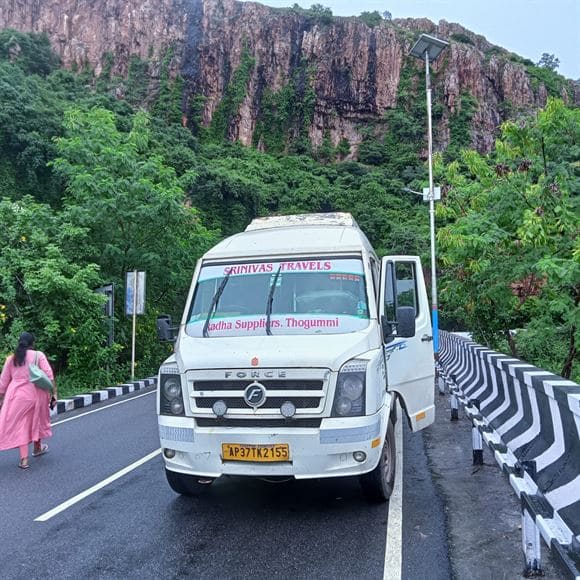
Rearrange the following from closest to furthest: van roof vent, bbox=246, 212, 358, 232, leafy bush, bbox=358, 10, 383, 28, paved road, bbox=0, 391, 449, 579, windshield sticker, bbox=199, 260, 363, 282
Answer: paved road, bbox=0, 391, 449, 579, windshield sticker, bbox=199, 260, 363, 282, van roof vent, bbox=246, 212, 358, 232, leafy bush, bbox=358, 10, 383, 28

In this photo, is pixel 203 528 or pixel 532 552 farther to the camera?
pixel 203 528

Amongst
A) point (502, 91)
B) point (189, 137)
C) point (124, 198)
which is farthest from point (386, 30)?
point (124, 198)

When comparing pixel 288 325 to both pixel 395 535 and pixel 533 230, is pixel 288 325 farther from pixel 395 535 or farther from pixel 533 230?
pixel 533 230

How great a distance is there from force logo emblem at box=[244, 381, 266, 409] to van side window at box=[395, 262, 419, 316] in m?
2.64

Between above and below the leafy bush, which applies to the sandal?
below

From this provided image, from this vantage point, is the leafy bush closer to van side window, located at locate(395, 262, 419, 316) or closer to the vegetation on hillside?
the vegetation on hillside

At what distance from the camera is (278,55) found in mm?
93250

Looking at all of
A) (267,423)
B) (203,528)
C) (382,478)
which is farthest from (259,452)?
(382,478)

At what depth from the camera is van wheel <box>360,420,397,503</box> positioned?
16.6 feet

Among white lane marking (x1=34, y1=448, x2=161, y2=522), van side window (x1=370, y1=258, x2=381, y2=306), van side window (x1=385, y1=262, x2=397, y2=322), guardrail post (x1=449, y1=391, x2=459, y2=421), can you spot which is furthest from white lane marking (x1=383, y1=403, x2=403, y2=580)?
guardrail post (x1=449, y1=391, x2=459, y2=421)

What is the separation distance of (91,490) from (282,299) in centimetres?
275

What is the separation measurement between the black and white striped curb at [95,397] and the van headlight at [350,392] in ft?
27.0

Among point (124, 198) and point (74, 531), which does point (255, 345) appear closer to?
point (74, 531)

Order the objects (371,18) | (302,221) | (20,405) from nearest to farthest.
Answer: (20,405) → (302,221) → (371,18)
